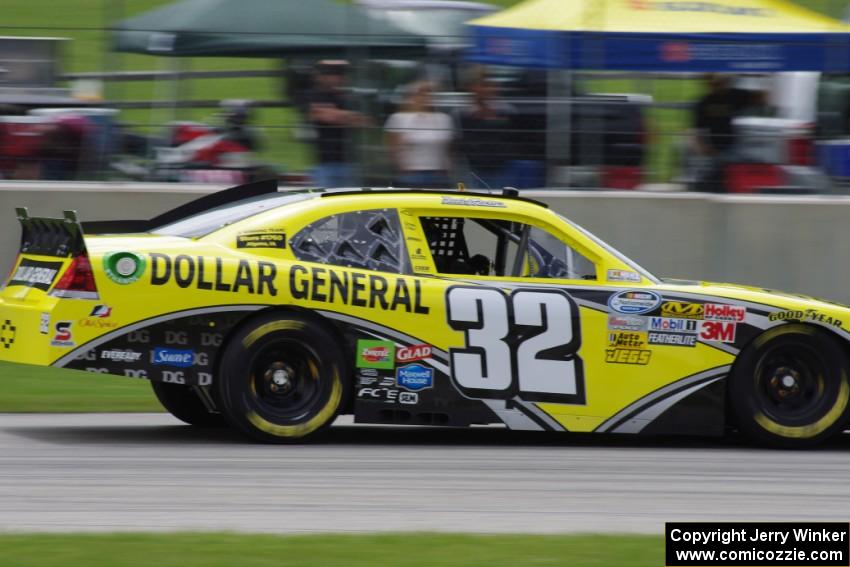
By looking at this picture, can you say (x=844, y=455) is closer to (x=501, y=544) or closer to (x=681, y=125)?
(x=501, y=544)

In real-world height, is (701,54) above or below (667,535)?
above

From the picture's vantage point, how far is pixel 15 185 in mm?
12617

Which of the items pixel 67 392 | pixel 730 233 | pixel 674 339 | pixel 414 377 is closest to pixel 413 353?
pixel 414 377

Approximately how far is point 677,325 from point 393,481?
6.83 ft

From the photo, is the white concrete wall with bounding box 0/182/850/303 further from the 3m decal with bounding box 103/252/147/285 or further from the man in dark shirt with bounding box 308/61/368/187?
the 3m decal with bounding box 103/252/147/285

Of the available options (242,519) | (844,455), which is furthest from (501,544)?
(844,455)

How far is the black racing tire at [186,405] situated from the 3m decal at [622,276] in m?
2.60

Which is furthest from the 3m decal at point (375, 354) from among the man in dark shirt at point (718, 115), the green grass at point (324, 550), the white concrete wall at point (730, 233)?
the man in dark shirt at point (718, 115)

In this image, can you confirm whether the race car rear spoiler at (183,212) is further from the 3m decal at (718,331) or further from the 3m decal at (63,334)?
the 3m decal at (718,331)

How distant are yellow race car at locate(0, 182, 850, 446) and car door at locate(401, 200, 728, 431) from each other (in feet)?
0.04

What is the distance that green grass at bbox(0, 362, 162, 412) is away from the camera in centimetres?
966

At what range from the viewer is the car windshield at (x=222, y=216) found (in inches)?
324

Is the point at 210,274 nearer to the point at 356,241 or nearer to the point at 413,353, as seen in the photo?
the point at 356,241

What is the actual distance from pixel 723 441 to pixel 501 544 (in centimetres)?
362
